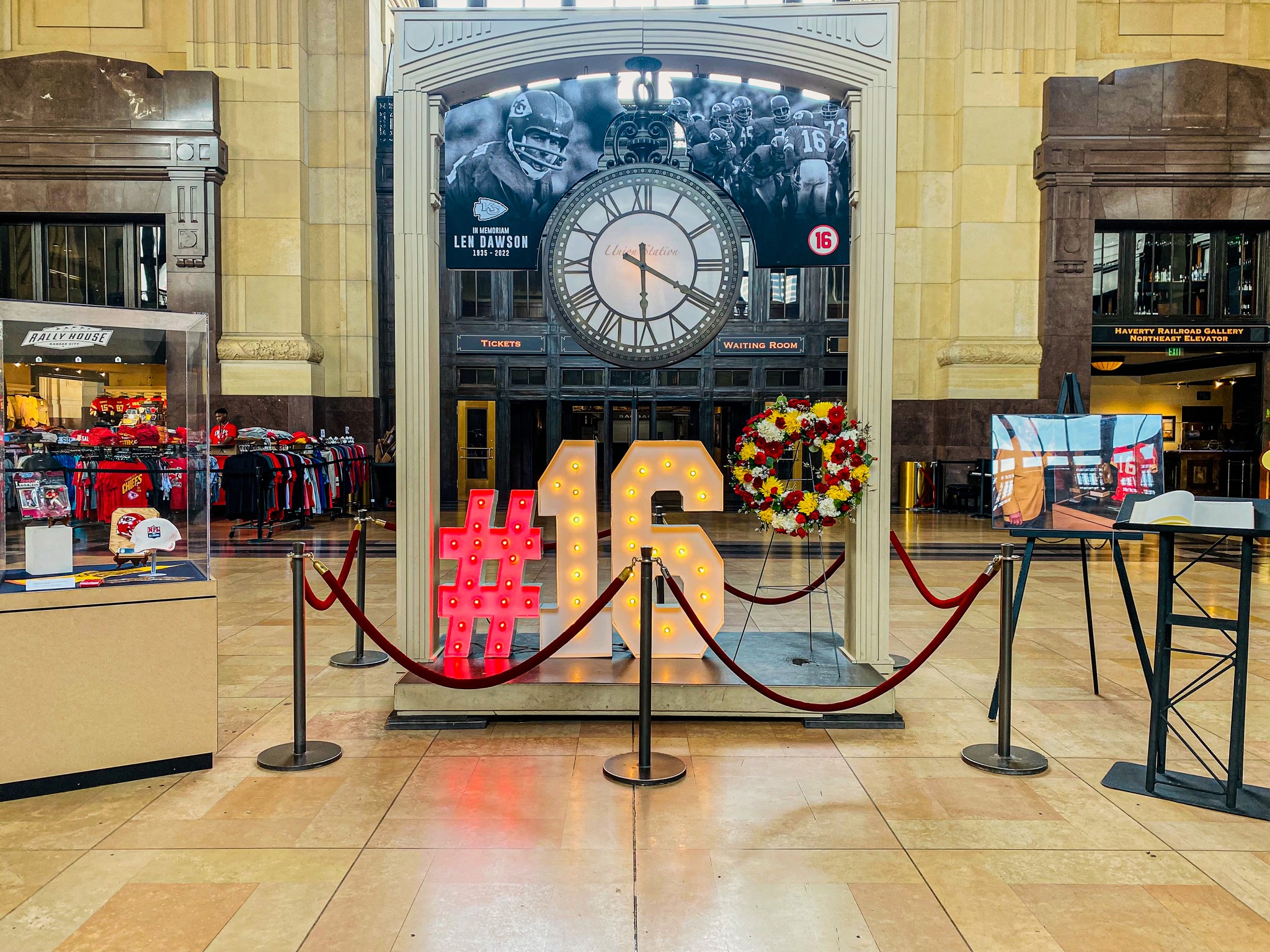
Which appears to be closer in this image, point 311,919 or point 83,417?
point 311,919

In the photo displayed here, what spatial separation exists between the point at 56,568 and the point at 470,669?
2256mm

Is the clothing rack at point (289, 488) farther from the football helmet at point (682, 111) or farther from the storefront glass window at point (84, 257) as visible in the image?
the football helmet at point (682, 111)

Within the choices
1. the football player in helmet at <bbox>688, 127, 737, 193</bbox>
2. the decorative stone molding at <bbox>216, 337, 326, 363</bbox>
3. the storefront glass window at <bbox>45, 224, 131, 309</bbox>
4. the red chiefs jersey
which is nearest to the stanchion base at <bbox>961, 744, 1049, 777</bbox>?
the football player in helmet at <bbox>688, 127, 737, 193</bbox>

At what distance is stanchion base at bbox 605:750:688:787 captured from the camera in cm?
453

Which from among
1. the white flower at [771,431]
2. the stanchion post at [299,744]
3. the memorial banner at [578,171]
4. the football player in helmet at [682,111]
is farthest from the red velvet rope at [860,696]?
the football player in helmet at [682,111]

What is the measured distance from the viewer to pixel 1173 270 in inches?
742

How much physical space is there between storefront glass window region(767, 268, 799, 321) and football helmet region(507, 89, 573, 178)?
1504 cm

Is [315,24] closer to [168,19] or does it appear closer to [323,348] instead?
[168,19]

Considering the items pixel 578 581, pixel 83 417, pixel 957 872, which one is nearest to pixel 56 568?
pixel 83 417

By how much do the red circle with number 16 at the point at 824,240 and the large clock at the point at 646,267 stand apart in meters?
0.86

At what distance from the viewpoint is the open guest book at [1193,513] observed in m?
4.30

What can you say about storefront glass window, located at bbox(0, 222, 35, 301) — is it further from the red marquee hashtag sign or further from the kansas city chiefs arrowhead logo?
the red marquee hashtag sign

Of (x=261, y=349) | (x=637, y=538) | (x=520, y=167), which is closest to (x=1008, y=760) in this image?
(x=637, y=538)

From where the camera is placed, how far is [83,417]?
4867mm
